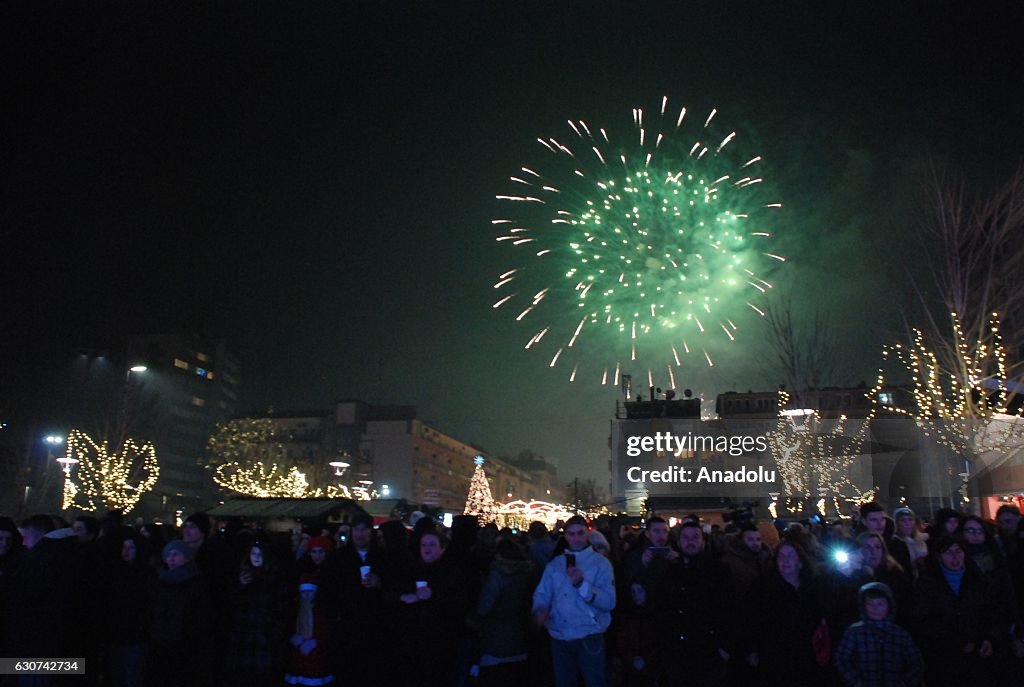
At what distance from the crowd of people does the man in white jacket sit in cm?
1

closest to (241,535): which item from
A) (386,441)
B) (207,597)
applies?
(207,597)

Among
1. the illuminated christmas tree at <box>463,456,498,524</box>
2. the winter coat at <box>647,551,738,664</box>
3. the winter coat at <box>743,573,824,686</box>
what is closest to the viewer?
the winter coat at <box>743,573,824,686</box>

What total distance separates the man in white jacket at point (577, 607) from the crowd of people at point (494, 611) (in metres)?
0.01

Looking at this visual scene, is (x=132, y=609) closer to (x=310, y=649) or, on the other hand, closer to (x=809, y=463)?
(x=310, y=649)

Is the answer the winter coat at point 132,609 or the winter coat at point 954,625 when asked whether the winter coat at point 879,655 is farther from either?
the winter coat at point 132,609

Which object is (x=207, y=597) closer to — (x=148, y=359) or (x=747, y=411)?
(x=747, y=411)

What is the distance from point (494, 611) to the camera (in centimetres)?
687

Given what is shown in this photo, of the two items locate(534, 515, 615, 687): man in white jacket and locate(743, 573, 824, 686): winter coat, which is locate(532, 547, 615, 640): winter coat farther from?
locate(743, 573, 824, 686): winter coat

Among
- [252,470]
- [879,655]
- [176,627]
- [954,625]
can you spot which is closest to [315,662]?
[176,627]

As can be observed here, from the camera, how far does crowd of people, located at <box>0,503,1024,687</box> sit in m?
6.50

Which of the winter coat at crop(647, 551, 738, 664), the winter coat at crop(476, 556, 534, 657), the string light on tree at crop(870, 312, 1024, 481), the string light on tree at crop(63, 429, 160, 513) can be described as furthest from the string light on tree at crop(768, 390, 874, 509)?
the string light on tree at crop(63, 429, 160, 513)

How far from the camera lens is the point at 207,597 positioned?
7188 millimetres

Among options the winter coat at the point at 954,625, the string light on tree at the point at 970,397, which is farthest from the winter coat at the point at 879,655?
the string light on tree at the point at 970,397

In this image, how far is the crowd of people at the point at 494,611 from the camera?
6.50 m
